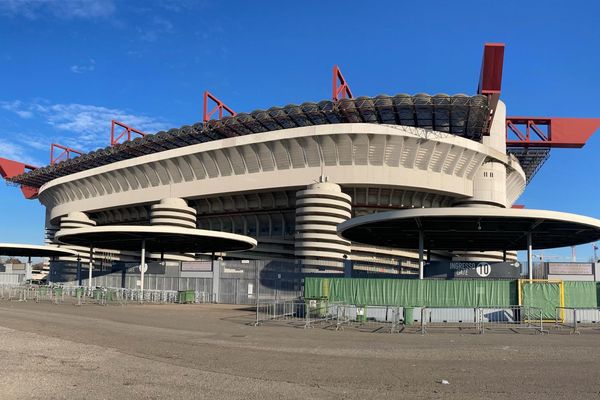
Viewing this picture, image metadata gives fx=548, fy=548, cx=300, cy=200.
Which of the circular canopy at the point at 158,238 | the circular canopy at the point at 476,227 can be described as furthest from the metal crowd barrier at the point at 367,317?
the circular canopy at the point at 158,238

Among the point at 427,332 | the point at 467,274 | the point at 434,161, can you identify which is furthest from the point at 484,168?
the point at 427,332

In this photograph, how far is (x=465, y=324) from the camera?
26234 millimetres

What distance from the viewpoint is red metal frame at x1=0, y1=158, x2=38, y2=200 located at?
333 feet

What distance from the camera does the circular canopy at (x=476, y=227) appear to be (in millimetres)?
28797

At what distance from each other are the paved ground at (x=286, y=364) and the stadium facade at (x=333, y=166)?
35.8 m

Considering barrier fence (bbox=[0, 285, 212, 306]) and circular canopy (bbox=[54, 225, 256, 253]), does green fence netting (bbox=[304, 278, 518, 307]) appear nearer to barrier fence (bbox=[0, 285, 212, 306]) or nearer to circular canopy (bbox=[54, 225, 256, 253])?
barrier fence (bbox=[0, 285, 212, 306])

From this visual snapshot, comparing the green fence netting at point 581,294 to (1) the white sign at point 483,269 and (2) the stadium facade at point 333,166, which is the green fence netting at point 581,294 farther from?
(2) the stadium facade at point 333,166

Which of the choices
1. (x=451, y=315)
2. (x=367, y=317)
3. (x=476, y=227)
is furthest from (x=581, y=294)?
(x=367, y=317)

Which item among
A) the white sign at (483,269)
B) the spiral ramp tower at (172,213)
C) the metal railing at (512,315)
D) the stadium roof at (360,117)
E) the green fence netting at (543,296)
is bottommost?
the metal railing at (512,315)

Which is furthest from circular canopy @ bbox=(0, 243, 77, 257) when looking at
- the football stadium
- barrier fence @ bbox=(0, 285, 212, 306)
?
barrier fence @ bbox=(0, 285, 212, 306)

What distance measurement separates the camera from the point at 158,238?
2039 inches

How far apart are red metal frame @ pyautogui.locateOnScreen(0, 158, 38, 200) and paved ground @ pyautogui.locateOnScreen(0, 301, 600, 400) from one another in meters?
91.4

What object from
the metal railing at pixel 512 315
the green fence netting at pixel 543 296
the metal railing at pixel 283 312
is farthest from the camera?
the metal railing at pixel 283 312

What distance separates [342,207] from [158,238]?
61.6 ft
